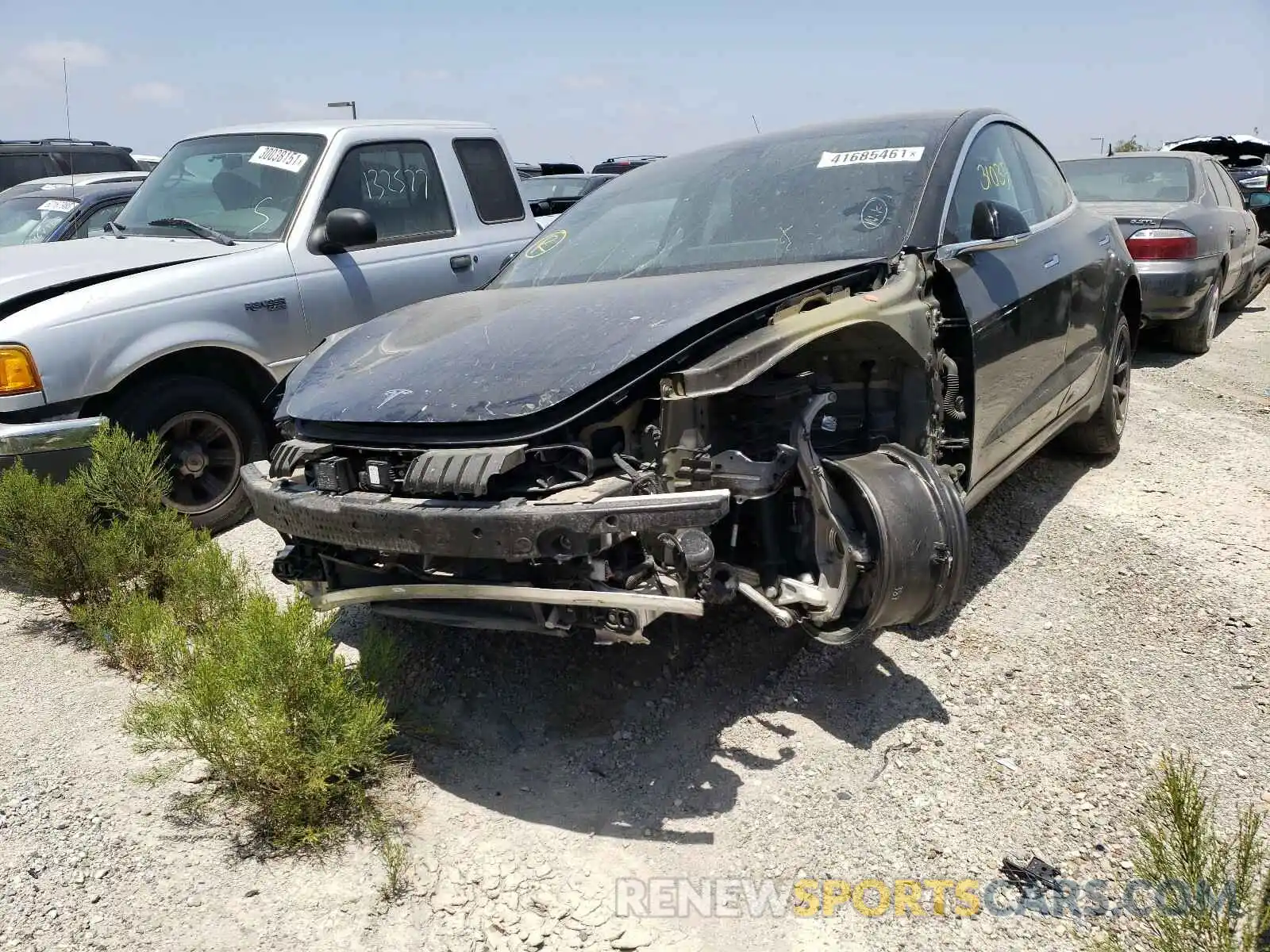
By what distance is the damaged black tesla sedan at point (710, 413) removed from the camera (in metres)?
2.77

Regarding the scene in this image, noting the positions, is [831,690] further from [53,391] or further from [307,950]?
[53,391]

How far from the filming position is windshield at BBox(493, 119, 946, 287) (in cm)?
371

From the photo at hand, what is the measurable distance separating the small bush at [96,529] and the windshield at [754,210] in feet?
5.73

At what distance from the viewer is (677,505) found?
261cm

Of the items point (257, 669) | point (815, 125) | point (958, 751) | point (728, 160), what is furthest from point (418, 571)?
point (815, 125)

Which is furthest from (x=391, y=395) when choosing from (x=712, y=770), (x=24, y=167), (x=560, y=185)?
(x=24, y=167)

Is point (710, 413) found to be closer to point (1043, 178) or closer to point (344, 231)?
point (1043, 178)

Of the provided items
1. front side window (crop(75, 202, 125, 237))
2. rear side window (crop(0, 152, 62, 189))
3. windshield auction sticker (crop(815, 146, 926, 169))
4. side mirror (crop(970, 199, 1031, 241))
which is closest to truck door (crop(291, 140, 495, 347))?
windshield auction sticker (crop(815, 146, 926, 169))

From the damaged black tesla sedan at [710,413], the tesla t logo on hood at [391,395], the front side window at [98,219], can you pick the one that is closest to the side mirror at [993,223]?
the damaged black tesla sedan at [710,413]

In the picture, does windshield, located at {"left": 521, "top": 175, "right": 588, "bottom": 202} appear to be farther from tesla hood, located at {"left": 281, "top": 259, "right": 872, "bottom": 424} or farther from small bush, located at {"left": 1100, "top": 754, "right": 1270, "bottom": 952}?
small bush, located at {"left": 1100, "top": 754, "right": 1270, "bottom": 952}

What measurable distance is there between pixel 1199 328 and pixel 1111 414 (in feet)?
11.2

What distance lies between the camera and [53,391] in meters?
4.59

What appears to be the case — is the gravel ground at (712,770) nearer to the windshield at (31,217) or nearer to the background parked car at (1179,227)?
the background parked car at (1179,227)

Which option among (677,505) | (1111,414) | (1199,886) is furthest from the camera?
(1111,414)
